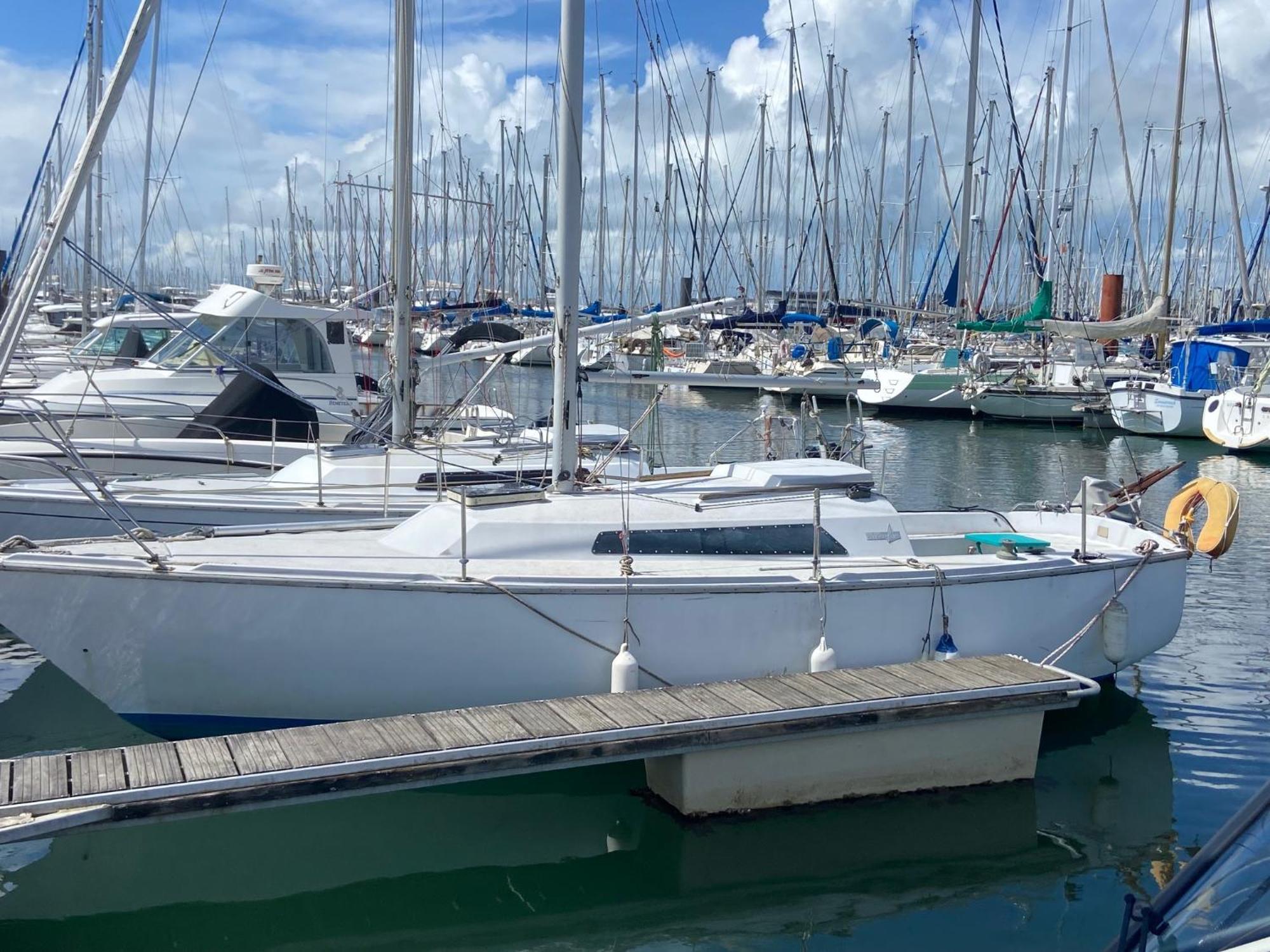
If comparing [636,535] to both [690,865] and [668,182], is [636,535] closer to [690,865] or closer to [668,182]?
[690,865]

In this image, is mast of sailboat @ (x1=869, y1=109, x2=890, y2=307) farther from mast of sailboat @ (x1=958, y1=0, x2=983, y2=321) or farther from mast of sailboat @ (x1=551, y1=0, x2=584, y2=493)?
mast of sailboat @ (x1=551, y1=0, x2=584, y2=493)

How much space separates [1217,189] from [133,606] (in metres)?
55.7

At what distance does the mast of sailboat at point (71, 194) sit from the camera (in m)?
7.57

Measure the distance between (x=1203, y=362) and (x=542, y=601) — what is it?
30026 millimetres

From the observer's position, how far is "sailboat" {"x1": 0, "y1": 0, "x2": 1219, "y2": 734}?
27.2 ft

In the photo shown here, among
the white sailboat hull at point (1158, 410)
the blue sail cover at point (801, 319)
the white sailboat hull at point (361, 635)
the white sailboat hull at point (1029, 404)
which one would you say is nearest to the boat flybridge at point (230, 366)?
the white sailboat hull at point (361, 635)

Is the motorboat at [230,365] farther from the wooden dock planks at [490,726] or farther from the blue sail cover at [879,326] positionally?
the blue sail cover at [879,326]

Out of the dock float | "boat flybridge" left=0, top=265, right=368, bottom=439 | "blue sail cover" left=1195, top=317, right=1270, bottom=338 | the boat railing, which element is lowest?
the dock float

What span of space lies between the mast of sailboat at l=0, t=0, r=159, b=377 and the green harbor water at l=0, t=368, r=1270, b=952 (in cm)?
224

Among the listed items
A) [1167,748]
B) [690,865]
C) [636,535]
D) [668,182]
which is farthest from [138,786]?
[668,182]

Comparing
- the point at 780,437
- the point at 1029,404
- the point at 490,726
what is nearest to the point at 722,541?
the point at 490,726

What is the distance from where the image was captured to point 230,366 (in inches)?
685

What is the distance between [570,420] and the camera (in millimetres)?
10055

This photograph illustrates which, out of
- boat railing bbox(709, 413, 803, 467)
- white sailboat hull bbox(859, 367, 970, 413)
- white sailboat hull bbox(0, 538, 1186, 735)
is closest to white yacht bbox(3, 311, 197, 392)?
boat railing bbox(709, 413, 803, 467)
